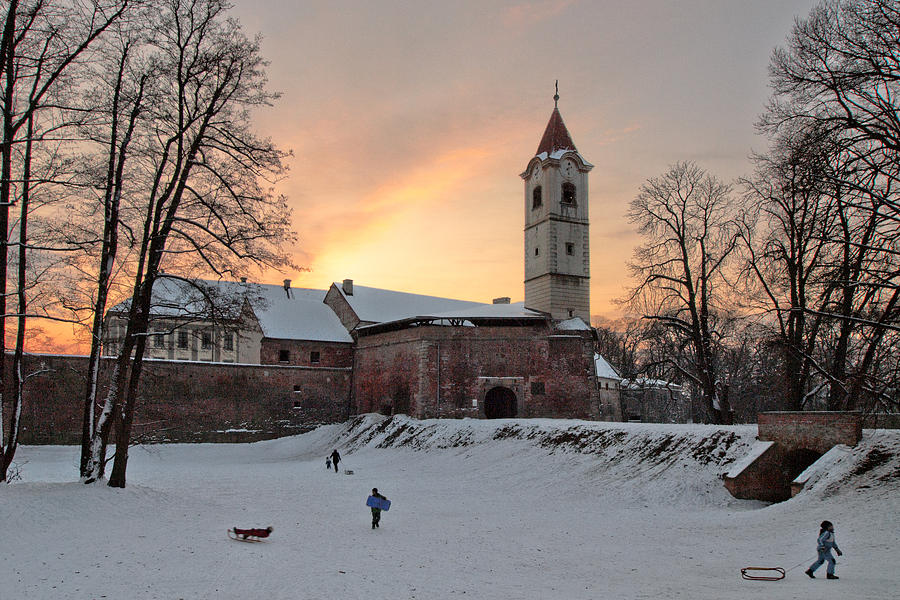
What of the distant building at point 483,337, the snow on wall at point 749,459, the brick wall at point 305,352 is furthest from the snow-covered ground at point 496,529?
the brick wall at point 305,352

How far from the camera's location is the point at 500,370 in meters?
37.9

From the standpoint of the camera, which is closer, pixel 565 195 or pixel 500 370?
pixel 500 370

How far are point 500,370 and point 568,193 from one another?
41.9 ft

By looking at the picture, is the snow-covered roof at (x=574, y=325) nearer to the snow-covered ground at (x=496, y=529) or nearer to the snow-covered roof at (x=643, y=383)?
the snow-covered roof at (x=643, y=383)

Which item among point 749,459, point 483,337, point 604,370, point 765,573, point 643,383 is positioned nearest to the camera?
point 765,573

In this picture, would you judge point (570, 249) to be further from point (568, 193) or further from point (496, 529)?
point (496, 529)

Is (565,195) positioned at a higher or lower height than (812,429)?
higher

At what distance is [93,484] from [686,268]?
21.1 meters

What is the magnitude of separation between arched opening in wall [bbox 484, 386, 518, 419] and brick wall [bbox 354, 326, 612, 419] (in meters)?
Answer: 1.09

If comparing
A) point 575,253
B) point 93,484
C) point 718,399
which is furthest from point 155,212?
point 575,253

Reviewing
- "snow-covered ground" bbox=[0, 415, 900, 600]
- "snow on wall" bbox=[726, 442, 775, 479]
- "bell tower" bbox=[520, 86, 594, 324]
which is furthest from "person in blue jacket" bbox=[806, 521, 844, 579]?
"bell tower" bbox=[520, 86, 594, 324]

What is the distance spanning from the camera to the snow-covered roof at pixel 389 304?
47.5 m

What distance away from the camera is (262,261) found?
57.5 feet

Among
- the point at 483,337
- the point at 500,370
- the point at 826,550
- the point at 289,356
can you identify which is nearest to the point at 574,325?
the point at 500,370
